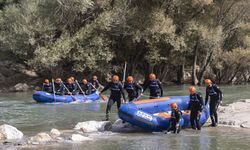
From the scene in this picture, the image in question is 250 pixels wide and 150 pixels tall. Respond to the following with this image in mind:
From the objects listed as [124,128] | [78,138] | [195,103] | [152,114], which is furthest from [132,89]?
[78,138]

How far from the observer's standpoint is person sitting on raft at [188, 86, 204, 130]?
14844 mm

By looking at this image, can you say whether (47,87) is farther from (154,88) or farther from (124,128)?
(124,128)

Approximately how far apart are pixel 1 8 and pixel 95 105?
911 inches

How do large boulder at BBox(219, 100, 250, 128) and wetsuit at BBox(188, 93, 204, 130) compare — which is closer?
wetsuit at BBox(188, 93, 204, 130)

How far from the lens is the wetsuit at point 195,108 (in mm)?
14836

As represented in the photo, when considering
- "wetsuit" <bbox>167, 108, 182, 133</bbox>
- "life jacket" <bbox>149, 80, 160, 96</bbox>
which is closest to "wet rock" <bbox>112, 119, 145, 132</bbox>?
"wetsuit" <bbox>167, 108, 182, 133</bbox>

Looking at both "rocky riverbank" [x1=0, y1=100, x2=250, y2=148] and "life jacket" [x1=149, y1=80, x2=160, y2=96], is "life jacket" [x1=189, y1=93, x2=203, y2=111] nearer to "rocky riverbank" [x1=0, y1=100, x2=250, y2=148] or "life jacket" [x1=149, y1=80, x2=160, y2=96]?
"rocky riverbank" [x1=0, y1=100, x2=250, y2=148]

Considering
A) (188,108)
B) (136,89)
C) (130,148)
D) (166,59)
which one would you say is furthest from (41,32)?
(130,148)

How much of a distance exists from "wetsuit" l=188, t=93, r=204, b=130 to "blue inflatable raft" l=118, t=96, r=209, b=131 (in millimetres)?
295

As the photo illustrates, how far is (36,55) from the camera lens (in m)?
35.4

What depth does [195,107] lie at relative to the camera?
14.9 metres

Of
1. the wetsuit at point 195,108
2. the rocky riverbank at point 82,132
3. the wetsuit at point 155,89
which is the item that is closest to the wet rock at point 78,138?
the rocky riverbank at point 82,132

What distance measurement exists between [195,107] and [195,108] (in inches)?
1.4

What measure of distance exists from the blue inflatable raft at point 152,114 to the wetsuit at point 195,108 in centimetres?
29
